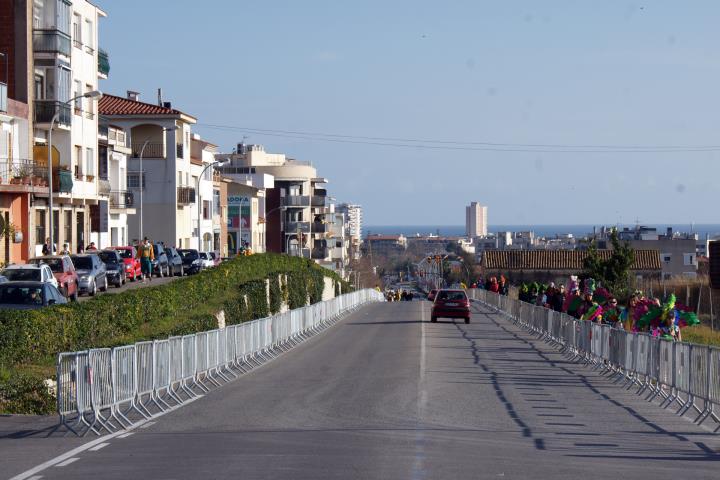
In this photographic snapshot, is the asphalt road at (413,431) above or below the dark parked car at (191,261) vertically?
below

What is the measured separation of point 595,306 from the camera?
→ 31.2m

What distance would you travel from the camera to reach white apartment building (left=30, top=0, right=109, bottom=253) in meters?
52.3

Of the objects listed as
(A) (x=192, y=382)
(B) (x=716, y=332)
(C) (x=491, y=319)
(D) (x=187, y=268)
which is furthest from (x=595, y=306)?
(D) (x=187, y=268)

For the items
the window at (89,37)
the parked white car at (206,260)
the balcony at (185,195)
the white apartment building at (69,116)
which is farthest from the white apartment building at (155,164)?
the window at (89,37)

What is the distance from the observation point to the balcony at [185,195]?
3287 inches

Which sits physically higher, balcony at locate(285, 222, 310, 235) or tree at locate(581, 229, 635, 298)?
balcony at locate(285, 222, 310, 235)

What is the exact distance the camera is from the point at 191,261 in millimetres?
64938

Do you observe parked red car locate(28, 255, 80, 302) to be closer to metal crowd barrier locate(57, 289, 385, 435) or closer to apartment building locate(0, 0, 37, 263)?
apartment building locate(0, 0, 37, 263)

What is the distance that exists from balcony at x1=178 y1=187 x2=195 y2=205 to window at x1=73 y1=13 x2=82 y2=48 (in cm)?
2533

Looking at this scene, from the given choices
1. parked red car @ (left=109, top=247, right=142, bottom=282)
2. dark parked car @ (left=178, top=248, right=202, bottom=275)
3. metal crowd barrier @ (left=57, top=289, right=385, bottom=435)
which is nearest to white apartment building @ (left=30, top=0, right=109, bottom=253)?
parked red car @ (left=109, top=247, right=142, bottom=282)

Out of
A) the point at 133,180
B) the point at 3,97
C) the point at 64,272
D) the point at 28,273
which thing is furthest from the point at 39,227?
the point at 133,180

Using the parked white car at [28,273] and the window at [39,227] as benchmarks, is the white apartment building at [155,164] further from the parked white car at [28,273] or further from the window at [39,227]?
the parked white car at [28,273]

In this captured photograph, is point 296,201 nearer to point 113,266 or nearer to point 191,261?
point 191,261

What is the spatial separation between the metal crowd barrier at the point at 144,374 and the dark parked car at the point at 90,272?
1439 cm
